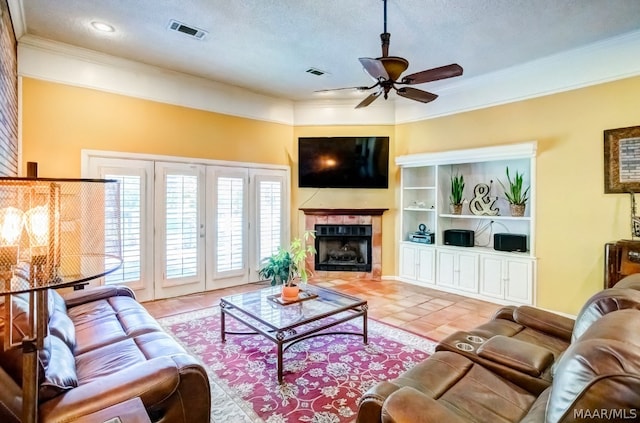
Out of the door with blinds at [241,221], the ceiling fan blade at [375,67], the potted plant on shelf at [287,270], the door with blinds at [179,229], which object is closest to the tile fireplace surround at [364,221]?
the door with blinds at [241,221]

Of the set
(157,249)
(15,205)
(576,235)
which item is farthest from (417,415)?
(157,249)

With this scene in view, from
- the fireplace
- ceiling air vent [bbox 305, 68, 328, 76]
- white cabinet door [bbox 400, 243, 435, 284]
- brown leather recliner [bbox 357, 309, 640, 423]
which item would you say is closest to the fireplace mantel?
the fireplace

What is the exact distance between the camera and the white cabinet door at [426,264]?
5648mm

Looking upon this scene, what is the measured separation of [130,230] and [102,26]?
2.45 m

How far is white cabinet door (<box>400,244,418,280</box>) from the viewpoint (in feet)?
19.4

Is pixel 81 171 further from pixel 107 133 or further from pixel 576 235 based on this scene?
→ pixel 576 235

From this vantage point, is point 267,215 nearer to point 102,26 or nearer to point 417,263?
point 417,263

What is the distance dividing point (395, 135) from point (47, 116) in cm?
512

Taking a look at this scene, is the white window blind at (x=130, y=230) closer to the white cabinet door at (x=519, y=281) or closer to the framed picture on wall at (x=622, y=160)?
the white cabinet door at (x=519, y=281)

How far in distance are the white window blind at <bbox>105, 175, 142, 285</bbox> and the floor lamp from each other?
11.8ft

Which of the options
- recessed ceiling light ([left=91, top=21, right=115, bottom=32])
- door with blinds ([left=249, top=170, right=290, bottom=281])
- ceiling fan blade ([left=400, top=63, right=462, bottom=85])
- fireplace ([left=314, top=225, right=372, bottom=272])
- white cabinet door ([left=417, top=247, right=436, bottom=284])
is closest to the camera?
ceiling fan blade ([left=400, top=63, right=462, bottom=85])

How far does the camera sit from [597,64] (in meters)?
4.03

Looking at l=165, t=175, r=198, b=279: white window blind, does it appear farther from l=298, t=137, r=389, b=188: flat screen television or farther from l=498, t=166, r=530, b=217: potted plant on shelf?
l=498, t=166, r=530, b=217: potted plant on shelf

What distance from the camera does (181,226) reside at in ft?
16.6
